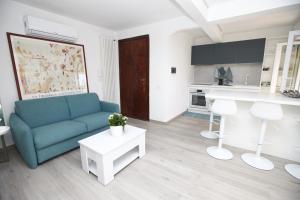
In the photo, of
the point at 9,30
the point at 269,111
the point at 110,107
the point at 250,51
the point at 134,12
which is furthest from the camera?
the point at 250,51

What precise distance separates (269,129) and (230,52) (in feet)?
8.87

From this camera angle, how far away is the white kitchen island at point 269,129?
2150mm

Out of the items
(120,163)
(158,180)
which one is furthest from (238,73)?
(120,163)

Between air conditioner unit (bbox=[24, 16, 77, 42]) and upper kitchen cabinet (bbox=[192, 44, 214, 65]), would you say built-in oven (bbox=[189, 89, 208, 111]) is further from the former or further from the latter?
air conditioner unit (bbox=[24, 16, 77, 42])

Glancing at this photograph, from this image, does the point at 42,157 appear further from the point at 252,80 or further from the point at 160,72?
the point at 252,80

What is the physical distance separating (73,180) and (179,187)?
1333 mm

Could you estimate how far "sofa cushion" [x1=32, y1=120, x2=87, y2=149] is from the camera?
1.98 metres

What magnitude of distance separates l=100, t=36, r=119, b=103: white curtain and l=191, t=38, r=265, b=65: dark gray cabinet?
2563 millimetres

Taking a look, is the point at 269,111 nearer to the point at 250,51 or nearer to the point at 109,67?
the point at 250,51

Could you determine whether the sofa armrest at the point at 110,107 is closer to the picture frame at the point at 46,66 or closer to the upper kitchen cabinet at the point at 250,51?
the picture frame at the point at 46,66

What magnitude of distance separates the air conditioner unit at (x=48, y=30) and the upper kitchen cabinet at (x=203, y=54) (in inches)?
139

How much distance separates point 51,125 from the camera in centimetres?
240

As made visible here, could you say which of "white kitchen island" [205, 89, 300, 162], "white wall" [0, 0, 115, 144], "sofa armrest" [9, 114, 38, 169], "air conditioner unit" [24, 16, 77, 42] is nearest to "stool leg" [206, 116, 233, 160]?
"white kitchen island" [205, 89, 300, 162]

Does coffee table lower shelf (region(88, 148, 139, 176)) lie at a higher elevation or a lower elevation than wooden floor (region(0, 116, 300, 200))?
higher
